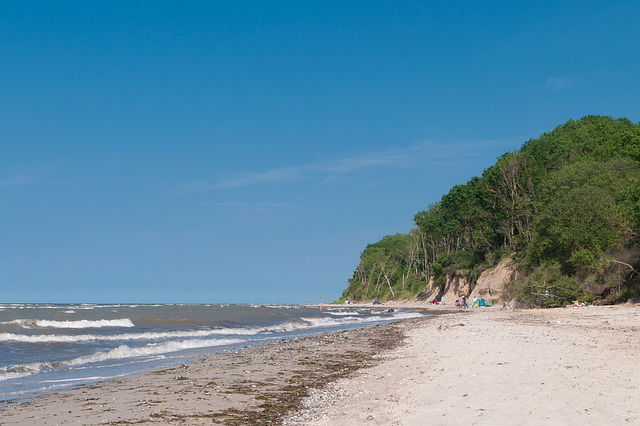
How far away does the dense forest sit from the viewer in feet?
101

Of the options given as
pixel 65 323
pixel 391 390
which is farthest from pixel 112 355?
pixel 65 323

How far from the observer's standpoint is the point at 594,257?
100 feet

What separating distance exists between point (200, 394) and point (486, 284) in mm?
57205

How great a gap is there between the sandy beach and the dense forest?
59.1 ft

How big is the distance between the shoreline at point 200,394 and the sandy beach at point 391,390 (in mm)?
21

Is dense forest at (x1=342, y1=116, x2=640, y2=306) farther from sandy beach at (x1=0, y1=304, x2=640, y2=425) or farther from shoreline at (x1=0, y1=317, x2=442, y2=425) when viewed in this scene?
shoreline at (x1=0, y1=317, x2=442, y2=425)

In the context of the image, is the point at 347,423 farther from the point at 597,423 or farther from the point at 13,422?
the point at 13,422

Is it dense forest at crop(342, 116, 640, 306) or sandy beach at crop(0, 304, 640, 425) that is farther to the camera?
dense forest at crop(342, 116, 640, 306)

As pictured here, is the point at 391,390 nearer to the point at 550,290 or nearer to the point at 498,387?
the point at 498,387

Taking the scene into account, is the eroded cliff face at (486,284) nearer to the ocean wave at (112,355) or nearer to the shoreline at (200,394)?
the ocean wave at (112,355)

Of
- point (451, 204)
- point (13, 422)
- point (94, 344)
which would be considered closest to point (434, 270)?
point (451, 204)

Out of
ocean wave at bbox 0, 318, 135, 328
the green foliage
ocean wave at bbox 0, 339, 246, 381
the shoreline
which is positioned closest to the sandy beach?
the shoreline

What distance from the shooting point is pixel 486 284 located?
6156 cm

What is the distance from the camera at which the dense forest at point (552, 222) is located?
101 ft
